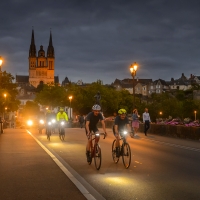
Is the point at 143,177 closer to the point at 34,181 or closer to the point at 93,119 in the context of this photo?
the point at 34,181

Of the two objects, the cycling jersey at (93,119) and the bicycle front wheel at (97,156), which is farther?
the cycling jersey at (93,119)

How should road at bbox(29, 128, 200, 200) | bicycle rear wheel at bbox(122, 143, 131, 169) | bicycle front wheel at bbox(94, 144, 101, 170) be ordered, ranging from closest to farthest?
1. road at bbox(29, 128, 200, 200)
2. bicycle front wheel at bbox(94, 144, 101, 170)
3. bicycle rear wheel at bbox(122, 143, 131, 169)

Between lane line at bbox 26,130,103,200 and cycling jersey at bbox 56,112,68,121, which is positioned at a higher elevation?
cycling jersey at bbox 56,112,68,121

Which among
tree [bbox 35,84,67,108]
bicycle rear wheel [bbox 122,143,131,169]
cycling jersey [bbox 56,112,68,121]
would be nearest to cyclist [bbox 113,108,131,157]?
bicycle rear wheel [bbox 122,143,131,169]

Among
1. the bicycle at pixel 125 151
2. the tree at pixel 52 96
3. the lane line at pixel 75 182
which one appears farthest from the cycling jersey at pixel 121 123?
the tree at pixel 52 96

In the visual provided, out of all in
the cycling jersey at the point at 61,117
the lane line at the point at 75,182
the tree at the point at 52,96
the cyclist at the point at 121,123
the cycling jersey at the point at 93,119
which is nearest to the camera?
the lane line at the point at 75,182

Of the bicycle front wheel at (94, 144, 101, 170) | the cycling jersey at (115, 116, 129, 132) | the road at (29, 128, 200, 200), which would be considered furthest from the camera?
the cycling jersey at (115, 116, 129, 132)

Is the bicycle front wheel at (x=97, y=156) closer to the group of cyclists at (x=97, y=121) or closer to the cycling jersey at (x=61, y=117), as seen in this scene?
the group of cyclists at (x=97, y=121)

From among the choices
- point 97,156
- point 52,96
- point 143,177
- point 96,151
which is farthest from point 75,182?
point 52,96

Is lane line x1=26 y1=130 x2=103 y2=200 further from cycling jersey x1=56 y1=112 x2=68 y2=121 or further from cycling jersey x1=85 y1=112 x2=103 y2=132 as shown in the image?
cycling jersey x1=56 y1=112 x2=68 y2=121

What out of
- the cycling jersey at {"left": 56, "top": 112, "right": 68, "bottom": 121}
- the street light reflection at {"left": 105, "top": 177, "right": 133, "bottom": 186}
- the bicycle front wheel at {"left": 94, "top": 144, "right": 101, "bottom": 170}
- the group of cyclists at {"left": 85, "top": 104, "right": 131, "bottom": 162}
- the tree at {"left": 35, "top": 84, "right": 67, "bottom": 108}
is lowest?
the street light reflection at {"left": 105, "top": 177, "right": 133, "bottom": 186}

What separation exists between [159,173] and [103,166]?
2218 millimetres

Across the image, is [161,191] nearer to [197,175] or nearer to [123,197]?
[123,197]

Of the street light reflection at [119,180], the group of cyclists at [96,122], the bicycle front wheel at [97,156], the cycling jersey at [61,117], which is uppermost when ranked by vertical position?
the cycling jersey at [61,117]
